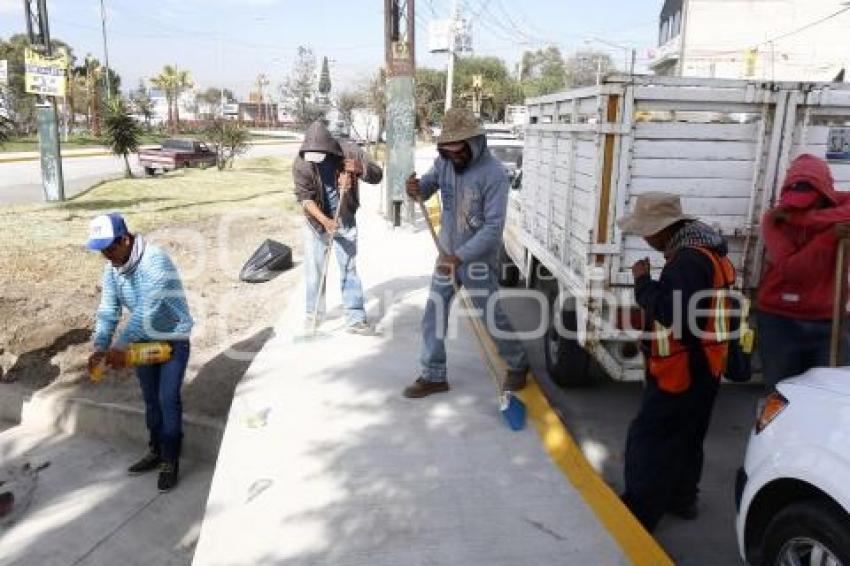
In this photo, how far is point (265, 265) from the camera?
28.3ft

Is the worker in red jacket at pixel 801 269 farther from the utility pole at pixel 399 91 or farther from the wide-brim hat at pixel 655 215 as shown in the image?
the utility pole at pixel 399 91

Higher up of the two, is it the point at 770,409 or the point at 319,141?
the point at 319,141

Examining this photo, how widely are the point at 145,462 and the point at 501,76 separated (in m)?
67.0

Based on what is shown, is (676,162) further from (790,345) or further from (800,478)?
(800,478)

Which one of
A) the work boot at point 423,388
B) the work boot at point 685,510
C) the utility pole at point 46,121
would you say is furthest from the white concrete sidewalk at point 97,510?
the utility pole at point 46,121

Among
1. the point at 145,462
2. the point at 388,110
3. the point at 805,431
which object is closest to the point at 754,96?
the point at 805,431

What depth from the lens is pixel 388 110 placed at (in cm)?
1161

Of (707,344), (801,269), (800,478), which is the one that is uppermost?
(801,269)

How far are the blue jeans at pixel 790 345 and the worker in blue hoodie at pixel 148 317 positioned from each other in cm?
340

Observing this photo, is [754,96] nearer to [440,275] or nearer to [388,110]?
[440,275]

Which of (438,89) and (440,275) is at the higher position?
(438,89)

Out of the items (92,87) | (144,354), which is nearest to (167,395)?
(144,354)

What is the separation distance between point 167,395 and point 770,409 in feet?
11.1

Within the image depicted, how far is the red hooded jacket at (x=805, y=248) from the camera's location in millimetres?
3561
